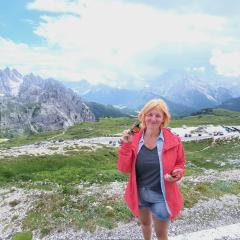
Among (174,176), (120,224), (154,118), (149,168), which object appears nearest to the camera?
(174,176)

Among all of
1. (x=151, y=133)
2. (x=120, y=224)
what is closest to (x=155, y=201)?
(x=151, y=133)

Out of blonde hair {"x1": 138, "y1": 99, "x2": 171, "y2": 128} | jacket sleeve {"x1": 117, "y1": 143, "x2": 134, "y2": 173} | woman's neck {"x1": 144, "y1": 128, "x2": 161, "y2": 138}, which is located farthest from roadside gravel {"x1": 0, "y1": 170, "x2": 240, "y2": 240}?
blonde hair {"x1": 138, "y1": 99, "x2": 171, "y2": 128}

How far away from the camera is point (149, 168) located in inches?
423

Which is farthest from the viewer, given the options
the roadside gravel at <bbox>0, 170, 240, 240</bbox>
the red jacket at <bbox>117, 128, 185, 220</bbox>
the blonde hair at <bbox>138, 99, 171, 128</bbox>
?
the roadside gravel at <bbox>0, 170, 240, 240</bbox>

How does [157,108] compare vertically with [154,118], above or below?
above

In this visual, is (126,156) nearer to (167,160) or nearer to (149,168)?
(149,168)

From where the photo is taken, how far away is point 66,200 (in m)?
20.8

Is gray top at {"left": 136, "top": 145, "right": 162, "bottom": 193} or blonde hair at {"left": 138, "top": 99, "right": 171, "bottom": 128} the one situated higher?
blonde hair at {"left": 138, "top": 99, "right": 171, "bottom": 128}

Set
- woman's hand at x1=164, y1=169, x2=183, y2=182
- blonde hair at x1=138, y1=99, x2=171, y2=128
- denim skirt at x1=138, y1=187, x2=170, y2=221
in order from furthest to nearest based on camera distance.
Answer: blonde hair at x1=138, y1=99, x2=171, y2=128 → denim skirt at x1=138, y1=187, x2=170, y2=221 → woman's hand at x1=164, y1=169, x2=183, y2=182

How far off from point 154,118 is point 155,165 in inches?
48.7

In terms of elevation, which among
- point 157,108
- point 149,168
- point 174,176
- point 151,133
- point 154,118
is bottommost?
point 174,176

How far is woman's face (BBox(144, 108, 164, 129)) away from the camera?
10984mm

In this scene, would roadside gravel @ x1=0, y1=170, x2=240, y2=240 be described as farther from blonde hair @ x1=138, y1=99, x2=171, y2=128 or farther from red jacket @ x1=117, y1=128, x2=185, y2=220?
blonde hair @ x1=138, y1=99, x2=171, y2=128

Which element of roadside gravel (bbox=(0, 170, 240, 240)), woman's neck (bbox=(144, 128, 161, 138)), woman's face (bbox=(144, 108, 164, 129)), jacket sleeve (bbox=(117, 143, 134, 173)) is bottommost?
roadside gravel (bbox=(0, 170, 240, 240))
